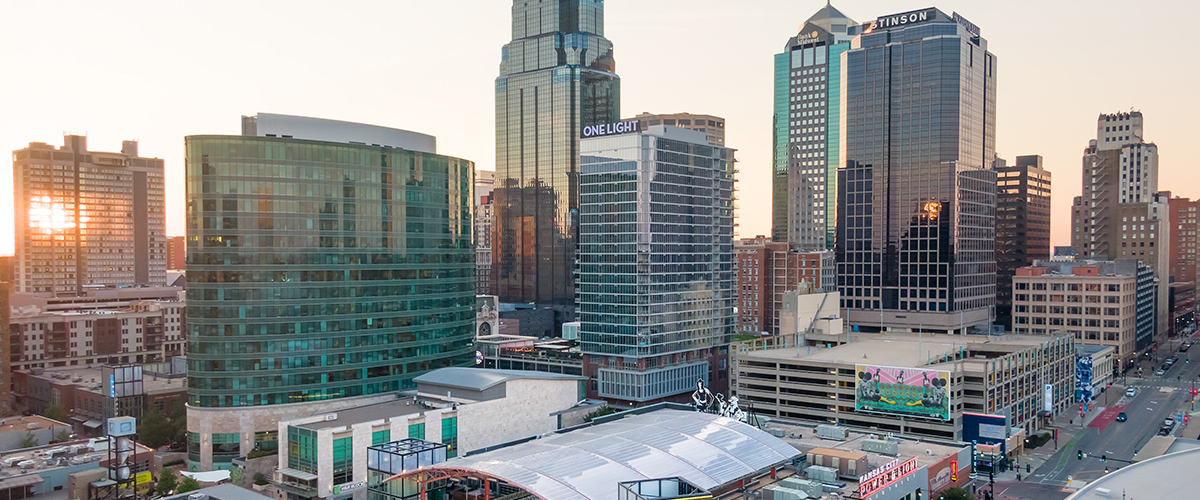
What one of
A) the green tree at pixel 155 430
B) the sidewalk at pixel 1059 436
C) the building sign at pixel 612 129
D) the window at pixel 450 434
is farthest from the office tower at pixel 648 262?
the green tree at pixel 155 430

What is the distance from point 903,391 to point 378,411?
79.5 metres

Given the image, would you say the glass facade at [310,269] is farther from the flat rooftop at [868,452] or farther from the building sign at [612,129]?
the flat rooftop at [868,452]

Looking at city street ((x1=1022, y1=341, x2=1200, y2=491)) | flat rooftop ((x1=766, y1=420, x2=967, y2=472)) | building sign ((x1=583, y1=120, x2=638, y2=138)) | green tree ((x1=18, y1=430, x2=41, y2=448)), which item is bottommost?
city street ((x1=1022, y1=341, x2=1200, y2=491))

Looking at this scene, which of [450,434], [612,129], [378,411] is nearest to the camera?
[450,434]

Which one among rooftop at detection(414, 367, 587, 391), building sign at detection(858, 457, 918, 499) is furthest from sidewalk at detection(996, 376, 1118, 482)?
rooftop at detection(414, 367, 587, 391)

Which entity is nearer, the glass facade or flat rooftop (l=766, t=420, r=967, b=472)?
flat rooftop (l=766, t=420, r=967, b=472)

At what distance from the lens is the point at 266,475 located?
118 meters

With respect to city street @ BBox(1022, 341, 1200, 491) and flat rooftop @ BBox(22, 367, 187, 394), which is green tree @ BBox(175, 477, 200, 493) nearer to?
flat rooftop @ BBox(22, 367, 187, 394)

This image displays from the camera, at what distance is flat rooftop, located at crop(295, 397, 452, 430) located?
108 m

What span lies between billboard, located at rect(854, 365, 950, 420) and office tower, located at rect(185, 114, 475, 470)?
7213cm

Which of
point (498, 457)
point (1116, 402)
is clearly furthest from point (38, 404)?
point (1116, 402)

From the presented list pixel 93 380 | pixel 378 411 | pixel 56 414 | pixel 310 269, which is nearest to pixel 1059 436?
pixel 378 411

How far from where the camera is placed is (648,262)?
6324 inches

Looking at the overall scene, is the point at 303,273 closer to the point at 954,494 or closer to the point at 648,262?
the point at 648,262
